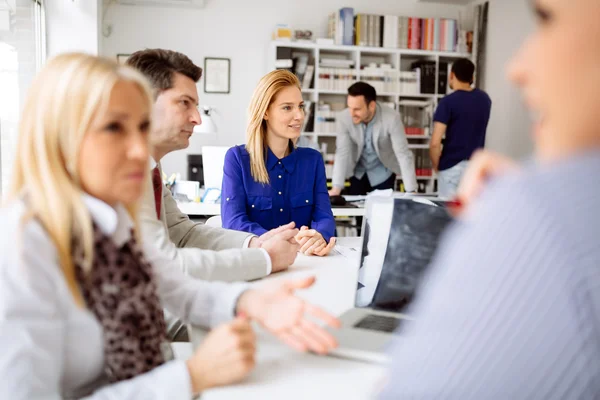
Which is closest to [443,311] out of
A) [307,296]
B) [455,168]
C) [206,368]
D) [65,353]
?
[206,368]

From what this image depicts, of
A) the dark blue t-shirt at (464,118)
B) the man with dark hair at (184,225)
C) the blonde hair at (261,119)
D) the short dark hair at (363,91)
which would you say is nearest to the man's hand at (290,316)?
the man with dark hair at (184,225)

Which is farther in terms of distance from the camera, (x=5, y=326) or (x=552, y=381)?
(x=5, y=326)

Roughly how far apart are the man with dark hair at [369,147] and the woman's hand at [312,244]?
2.32 metres

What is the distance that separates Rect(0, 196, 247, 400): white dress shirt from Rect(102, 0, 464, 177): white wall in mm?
5304

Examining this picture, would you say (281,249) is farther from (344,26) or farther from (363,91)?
(344,26)

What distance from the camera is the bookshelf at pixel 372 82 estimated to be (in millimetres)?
5816

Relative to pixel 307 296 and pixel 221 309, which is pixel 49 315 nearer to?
pixel 221 309

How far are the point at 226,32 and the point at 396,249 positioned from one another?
5.34 m

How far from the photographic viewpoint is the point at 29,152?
728 mm

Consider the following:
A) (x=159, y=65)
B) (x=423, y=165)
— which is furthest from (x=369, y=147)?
(x=159, y=65)

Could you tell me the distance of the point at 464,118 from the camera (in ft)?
14.1

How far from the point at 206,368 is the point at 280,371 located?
5.0 inches

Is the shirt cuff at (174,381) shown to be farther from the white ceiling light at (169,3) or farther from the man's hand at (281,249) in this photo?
the white ceiling light at (169,3)

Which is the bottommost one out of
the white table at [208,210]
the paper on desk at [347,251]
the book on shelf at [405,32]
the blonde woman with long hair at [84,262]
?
the white table at [208,210]
